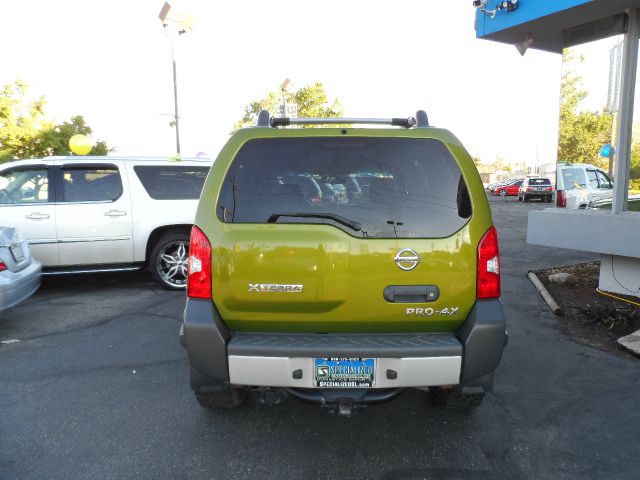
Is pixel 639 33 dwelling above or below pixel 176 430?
above

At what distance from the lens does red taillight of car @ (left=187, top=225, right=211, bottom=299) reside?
101 inches

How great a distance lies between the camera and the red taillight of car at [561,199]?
731 centimetres

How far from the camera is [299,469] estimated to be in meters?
2.64

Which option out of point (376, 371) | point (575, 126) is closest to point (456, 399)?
point (376, 371)

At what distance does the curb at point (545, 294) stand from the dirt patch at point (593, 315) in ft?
0.25

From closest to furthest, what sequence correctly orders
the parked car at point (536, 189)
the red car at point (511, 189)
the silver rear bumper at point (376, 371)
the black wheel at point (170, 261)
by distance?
the silver rear bumper at point (376, 371) < the black wheel at point (170, 261) < the parked car at point (536, 189) < the red car at point (511, 189)

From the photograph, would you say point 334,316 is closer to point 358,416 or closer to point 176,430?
point 358,416

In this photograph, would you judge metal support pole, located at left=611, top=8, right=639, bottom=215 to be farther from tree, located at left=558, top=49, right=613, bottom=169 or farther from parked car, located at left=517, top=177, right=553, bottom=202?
parked car, located at left=517, top=177, right=553, bottom=202

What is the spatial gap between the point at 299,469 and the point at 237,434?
0.56m

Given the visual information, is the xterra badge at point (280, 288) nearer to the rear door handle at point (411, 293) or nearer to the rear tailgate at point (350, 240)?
the rear tailgate at point (350, 240)

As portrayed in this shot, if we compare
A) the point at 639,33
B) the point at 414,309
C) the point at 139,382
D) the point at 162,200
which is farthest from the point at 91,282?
the point at 639,33

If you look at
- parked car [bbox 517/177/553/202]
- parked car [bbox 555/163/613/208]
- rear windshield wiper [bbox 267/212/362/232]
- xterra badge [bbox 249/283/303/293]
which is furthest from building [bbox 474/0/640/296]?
parked car [bbox 517/177/553/202]

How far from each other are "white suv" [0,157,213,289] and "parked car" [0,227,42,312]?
38.6 inches

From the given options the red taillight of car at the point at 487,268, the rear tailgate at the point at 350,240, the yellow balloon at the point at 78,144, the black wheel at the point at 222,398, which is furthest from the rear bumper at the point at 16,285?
the yellow balloon at the point at 78,144
